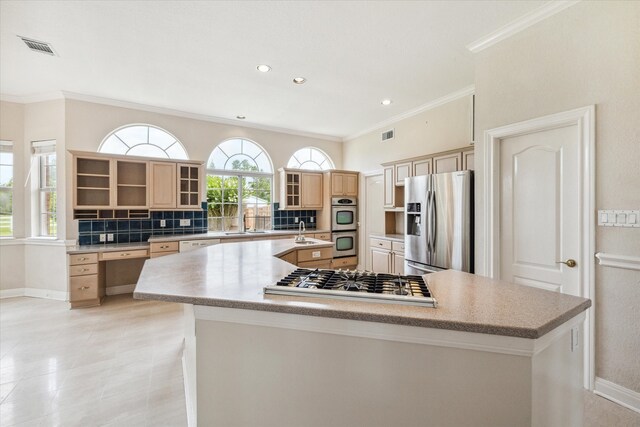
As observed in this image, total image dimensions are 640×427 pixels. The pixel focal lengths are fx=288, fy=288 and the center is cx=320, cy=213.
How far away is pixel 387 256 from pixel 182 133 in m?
4.06

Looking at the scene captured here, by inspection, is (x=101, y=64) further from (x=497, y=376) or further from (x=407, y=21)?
(x=497, y=376)

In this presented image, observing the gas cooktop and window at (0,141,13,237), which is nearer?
the gas cooktop

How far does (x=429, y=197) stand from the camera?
346 centimetres

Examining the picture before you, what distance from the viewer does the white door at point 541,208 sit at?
2189 mm

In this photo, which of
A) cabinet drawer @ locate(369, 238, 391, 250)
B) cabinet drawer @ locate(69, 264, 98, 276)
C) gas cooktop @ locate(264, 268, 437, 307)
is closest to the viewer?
gas cooktop @ locate(264, 268, 437, 307)

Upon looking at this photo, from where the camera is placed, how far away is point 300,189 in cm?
581

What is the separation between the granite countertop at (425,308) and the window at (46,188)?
12.9 feet

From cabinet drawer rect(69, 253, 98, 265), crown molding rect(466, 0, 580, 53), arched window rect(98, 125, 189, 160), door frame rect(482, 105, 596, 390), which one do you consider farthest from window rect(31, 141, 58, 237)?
door frame rect(482, 105, 596, 390)

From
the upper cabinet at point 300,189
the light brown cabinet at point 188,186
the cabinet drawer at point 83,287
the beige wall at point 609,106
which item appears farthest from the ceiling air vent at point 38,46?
the beige wall at point 609,106

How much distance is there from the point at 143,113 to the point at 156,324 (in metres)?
3.35

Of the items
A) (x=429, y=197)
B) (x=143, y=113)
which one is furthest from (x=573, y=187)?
(x=143, y=113)

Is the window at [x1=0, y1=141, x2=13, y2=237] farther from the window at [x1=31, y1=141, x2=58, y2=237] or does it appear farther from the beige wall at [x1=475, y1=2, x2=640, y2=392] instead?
the beige wall at [x1=475, y1=2, x2=640, y2=392]

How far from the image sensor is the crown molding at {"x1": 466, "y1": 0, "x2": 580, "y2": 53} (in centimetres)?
217

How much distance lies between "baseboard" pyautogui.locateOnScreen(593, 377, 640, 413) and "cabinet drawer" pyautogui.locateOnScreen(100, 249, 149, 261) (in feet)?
16.4
